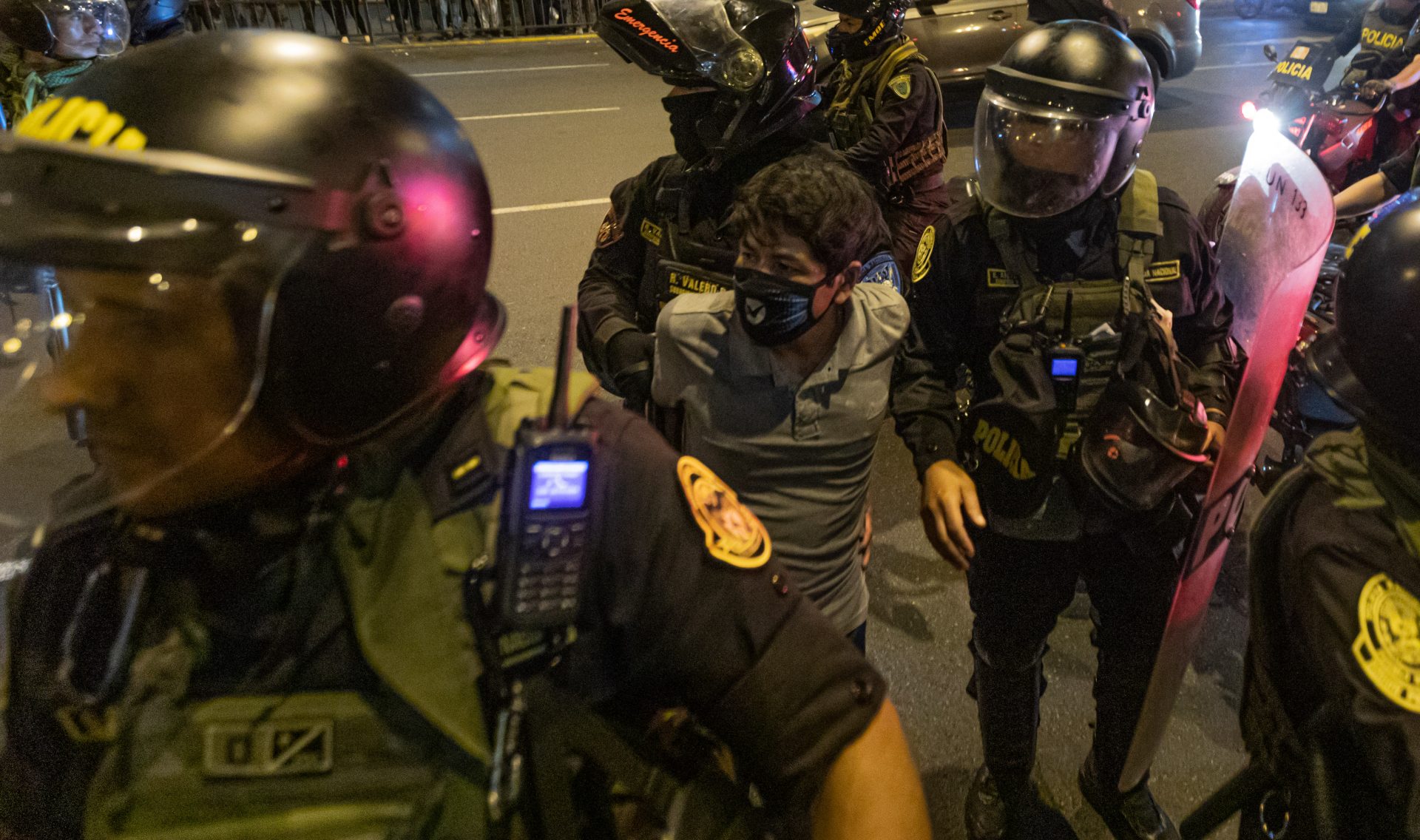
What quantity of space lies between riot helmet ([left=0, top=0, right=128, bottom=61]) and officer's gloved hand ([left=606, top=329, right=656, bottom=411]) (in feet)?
12.3

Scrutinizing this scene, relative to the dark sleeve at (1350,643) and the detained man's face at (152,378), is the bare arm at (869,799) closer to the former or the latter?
the dark sleeve at (1350,643)

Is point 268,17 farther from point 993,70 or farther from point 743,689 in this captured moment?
point 743,689

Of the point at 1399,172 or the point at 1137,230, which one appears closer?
the point at 1137,230

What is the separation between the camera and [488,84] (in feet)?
35.3

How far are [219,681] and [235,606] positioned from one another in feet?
0.26

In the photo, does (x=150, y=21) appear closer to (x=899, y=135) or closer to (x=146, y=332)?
(x=899, y=135)

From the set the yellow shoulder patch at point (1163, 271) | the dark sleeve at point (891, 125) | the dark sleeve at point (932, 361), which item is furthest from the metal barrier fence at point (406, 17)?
the yellow shoulder patch at point (1163, 271)

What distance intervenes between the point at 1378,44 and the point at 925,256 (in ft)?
16.5

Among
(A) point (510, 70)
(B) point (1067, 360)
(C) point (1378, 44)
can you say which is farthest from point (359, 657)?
(A) point (510, 70)

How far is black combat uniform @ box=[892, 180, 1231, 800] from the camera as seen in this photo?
216 cm

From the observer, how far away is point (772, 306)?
1.98 metres

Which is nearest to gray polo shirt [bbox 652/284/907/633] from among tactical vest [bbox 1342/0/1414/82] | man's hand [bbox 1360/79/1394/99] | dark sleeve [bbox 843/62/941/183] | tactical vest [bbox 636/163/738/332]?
tactical vest [bbox 636/163/738/332]

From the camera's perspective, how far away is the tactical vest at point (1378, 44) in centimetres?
538

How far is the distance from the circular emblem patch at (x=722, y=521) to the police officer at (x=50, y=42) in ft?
14.6
